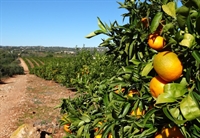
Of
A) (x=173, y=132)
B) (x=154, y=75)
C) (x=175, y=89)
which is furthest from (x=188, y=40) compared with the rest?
(x=173, y=132)

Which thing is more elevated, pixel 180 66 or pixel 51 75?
pixel 180 66

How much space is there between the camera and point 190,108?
2.93 ft

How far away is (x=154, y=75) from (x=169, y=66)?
209 millimetres

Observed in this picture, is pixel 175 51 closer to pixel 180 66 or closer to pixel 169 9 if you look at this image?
pixel 180 66

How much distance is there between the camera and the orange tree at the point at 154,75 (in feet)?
3.05

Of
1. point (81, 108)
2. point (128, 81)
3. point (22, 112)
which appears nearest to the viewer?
point (128, 81)

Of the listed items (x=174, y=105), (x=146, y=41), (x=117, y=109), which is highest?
(x=146, y=41)

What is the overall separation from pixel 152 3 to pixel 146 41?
23 cm

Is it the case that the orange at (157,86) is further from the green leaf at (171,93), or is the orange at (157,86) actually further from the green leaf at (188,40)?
the green leaf at (188,40)

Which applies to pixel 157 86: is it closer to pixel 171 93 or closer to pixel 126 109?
pixel 171 93

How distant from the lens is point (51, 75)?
23.5m

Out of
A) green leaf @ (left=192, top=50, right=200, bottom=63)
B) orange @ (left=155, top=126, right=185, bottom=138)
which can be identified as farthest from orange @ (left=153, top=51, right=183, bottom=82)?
orange @ (left=155, top=126, right=185, bottom=138)

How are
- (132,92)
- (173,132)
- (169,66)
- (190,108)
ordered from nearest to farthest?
1. (190,108)
2. (169,66)
3. (173,132)
4. (132,92)

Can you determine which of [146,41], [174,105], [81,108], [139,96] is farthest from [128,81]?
[81,108]
